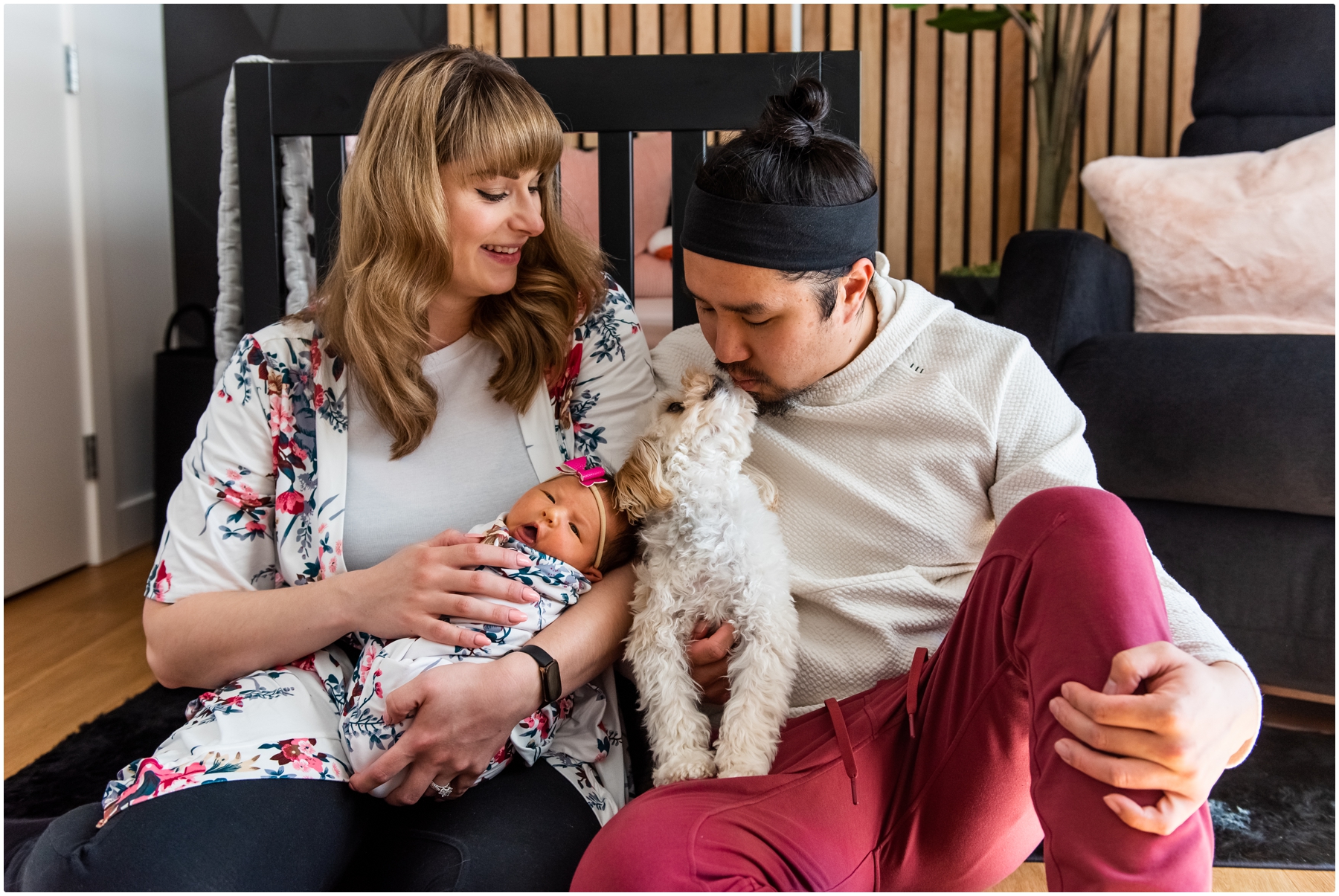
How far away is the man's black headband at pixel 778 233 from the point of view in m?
1.19

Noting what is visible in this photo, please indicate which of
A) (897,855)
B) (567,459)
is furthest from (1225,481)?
(567,459)

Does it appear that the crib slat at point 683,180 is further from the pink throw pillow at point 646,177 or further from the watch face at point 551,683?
the pink throw pillow at point 646,177

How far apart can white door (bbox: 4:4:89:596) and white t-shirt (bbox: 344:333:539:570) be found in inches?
73.6

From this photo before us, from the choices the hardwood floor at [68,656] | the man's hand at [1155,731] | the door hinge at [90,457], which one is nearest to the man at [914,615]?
the man's hand at [1155,731]

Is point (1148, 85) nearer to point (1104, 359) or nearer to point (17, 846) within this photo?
point (1104, 359)

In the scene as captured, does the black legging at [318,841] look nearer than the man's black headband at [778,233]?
Yes

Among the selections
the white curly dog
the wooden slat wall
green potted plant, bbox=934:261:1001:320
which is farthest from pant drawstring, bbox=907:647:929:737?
the wooden slat wall

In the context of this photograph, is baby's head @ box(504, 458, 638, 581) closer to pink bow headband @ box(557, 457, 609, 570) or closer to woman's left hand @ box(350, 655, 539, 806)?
pink bow headband @ box(557, 457, 609, 570)

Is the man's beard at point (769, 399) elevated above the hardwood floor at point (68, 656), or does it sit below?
above

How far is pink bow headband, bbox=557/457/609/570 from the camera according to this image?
48.3 inches

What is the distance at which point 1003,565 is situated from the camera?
1.03 meters

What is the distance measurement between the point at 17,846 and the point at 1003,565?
1.43 m

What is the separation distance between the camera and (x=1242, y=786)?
169 cm

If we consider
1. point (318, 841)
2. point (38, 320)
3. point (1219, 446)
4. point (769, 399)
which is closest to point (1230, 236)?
point (1219, 446)
